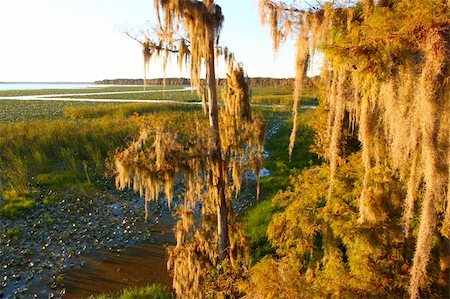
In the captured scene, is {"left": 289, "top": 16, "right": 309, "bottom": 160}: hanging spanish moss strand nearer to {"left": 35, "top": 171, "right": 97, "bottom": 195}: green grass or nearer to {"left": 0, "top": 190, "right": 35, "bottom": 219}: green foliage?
{"left": 0, "top": 190, "right": 35, "bottom": 219}: green foliage

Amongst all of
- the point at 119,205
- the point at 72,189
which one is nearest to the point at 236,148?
the point at 119,205

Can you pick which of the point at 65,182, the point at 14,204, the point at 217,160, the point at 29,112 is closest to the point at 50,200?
the point at 14,204

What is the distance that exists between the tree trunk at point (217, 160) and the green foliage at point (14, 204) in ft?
32.1

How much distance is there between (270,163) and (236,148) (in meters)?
14.0

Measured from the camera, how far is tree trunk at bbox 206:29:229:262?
21.5 ft

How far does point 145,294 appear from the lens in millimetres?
8688

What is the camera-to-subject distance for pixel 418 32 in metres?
3.11

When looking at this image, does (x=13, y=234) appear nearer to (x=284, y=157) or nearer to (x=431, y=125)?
(x=431, y=125)

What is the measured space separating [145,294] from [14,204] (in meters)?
8.26

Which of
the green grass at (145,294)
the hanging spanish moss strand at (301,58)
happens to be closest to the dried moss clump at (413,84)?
the hanging spanish moss strand at (301,58)

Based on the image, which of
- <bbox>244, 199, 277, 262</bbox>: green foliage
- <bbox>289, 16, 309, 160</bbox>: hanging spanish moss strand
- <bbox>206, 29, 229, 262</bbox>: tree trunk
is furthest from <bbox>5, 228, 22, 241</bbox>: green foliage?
<bbox>289, 16, 309, 160</bbox>: hanging spanish moss strand

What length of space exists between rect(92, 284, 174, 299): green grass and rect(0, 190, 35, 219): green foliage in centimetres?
659

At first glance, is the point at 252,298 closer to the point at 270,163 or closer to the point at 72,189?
the point at 72,189

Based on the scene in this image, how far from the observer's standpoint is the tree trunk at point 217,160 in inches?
258
